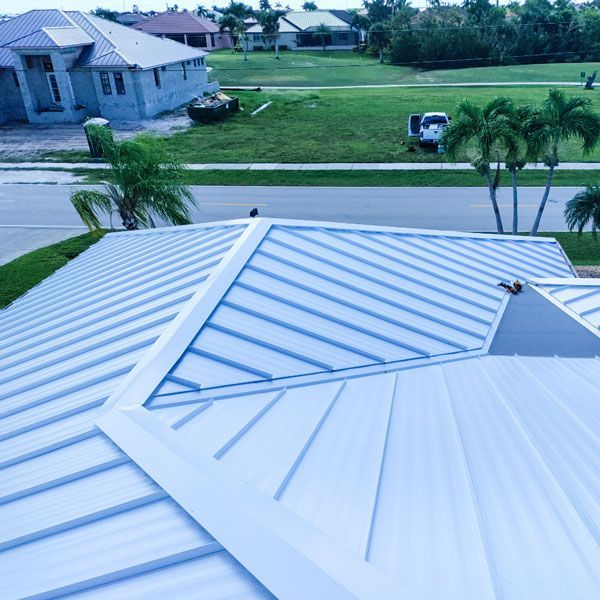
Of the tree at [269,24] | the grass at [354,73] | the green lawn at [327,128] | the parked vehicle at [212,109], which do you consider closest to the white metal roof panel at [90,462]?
the green lawn at [327,128]

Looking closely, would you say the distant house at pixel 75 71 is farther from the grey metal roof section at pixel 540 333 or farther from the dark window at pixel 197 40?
the dark window at pixel 197 40

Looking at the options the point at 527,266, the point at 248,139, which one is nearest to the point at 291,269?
the point at 527,266

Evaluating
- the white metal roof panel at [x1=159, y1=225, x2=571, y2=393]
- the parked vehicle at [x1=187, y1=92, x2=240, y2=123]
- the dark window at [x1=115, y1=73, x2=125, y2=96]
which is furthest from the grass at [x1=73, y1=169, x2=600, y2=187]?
the white metal roof panel at [x1=159, y1=225, x2=571, y2=393]

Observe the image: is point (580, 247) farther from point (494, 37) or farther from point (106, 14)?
point (106, 14)

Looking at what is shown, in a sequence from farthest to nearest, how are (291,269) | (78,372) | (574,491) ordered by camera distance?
(291,269)
(78,372)
(574,491)

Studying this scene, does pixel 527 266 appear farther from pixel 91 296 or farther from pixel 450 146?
pixel 91 296

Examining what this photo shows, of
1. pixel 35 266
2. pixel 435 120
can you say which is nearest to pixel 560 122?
pixel 435 120
